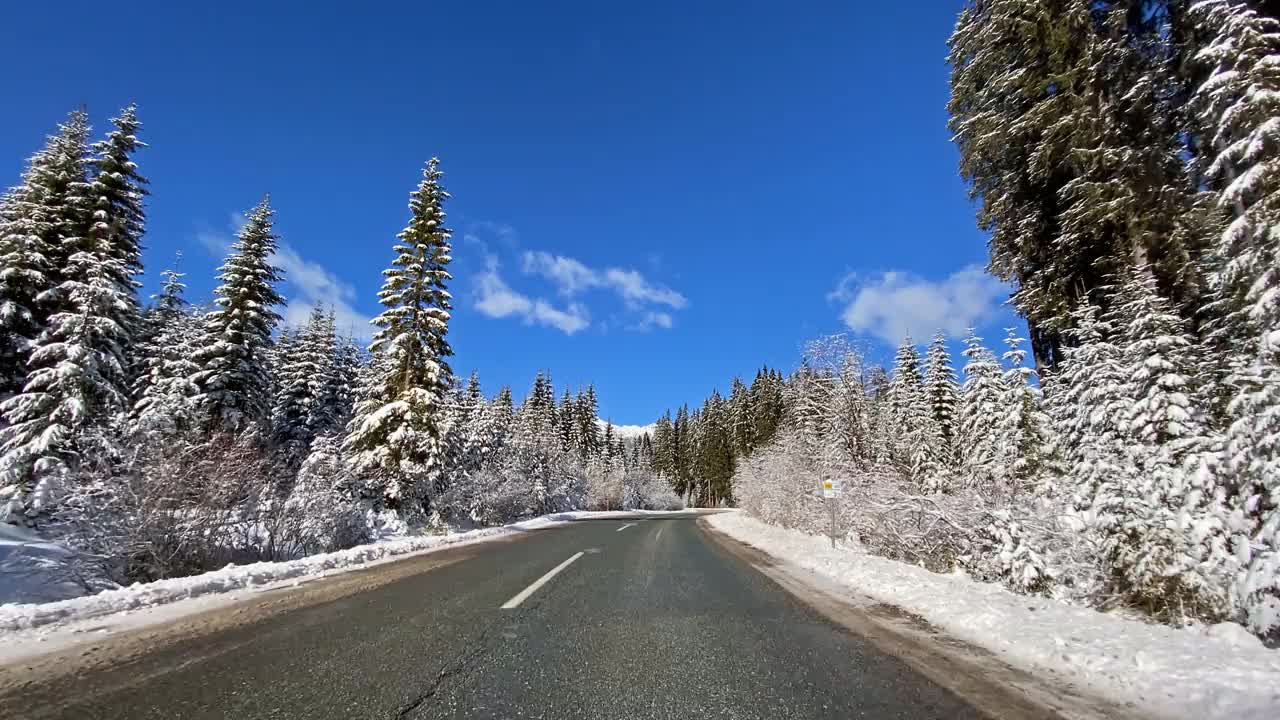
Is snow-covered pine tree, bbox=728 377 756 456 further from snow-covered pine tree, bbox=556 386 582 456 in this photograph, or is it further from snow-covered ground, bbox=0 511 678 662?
snow-covered ground, bbox=0 511 678 662

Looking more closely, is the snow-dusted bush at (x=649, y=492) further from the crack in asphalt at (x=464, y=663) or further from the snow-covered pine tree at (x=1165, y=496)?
the crack in asphalt at (x=464, y=663)

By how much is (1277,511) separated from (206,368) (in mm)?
30247

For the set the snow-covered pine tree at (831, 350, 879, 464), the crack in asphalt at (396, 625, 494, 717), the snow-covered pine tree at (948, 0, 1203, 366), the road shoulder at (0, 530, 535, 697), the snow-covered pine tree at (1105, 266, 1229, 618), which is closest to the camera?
the crack in asphalt at (396, 625, 494, 717)

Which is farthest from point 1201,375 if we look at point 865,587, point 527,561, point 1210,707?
point 527,561

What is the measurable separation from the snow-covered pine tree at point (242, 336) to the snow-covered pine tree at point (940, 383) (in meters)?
37.1

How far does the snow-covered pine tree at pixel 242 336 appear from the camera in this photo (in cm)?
2316

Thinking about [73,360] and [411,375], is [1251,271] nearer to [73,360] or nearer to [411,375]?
[411,375]

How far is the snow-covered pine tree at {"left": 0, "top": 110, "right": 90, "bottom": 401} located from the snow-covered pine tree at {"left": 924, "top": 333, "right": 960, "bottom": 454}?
4245 cm

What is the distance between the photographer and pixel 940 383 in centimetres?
3778

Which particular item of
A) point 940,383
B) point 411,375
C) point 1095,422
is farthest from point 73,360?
point 940,383

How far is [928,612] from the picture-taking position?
6.26m

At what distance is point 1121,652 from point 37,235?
29239 mm

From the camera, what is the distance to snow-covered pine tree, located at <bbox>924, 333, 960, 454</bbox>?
119 feet

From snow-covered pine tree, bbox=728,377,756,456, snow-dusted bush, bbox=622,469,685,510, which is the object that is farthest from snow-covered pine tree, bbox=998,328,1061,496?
snow-dusted bush, bbox=622,469,685,510
